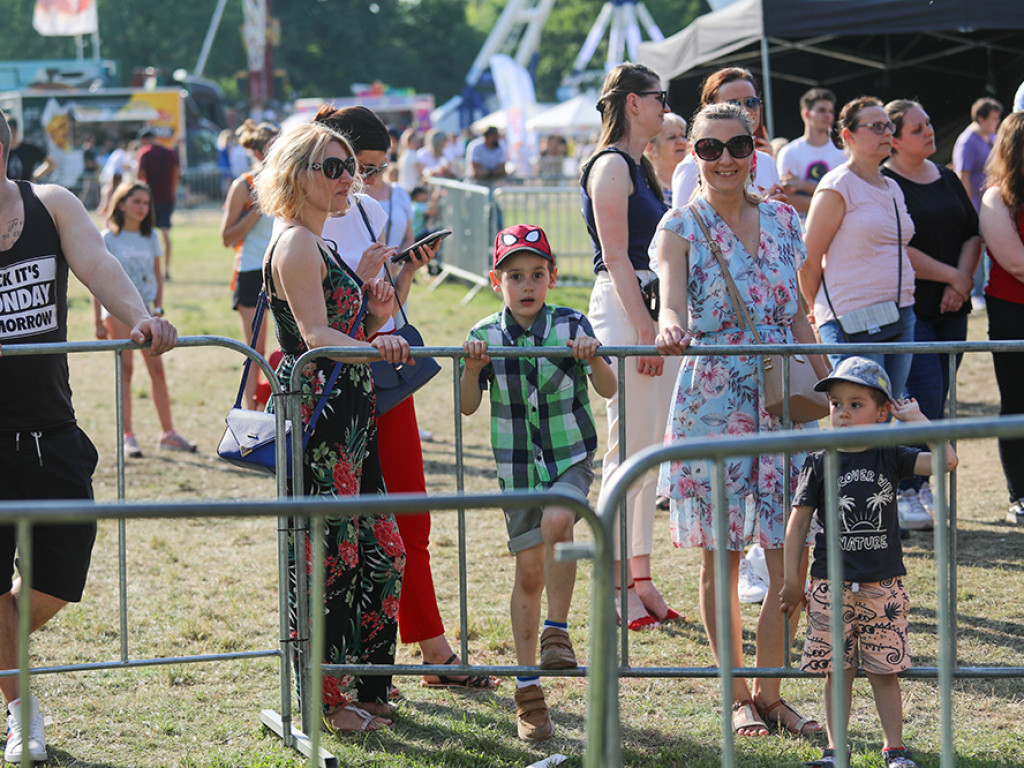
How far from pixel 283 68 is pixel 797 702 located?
3044 inches

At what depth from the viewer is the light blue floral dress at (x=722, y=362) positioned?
4.25 m

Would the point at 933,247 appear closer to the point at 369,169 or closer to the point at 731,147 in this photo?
the point at 731,147

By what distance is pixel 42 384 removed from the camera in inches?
161

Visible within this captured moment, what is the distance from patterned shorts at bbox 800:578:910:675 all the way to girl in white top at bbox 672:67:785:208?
2153 millimetres

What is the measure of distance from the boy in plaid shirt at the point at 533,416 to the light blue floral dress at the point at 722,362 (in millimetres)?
310

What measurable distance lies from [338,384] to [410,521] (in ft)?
2.50

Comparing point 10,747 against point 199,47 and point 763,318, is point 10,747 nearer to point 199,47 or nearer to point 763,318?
point 763,318

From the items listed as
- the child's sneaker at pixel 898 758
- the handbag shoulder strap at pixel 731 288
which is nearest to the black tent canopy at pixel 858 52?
the handbag shoulder strap at pixel 731 288

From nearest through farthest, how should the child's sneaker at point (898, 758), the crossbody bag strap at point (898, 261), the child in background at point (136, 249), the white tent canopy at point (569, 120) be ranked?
the child's sneaker at point (898, 758), the crossbody bag strap at point (898, 261), the child in background at point (136, 249), the white tent canopy at point (569, 120)

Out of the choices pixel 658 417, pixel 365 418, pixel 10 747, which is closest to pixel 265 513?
pixel 365 418

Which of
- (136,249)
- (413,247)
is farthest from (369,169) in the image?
(136,249)

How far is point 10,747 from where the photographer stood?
13.2ft

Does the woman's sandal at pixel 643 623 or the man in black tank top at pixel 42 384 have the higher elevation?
the man in black tank top at pixel 42 384

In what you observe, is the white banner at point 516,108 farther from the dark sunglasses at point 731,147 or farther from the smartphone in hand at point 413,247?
the dark sunglasses at point 731,147
